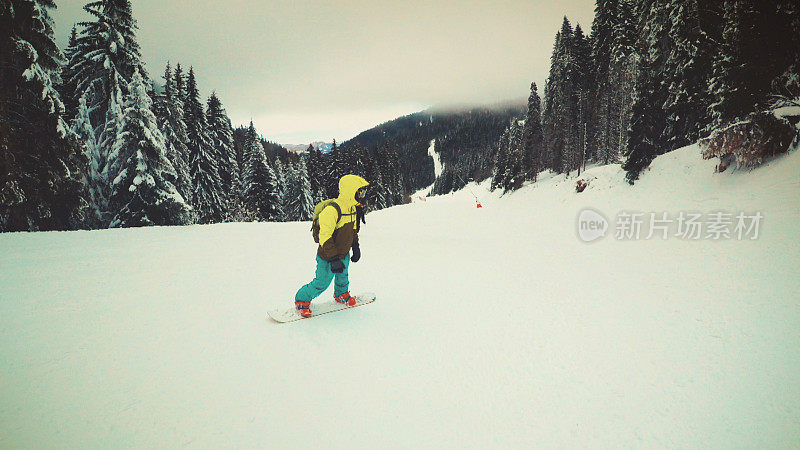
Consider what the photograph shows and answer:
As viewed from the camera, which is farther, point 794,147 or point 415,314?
point 794,147

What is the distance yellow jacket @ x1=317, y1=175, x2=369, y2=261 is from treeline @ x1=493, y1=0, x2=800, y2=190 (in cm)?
1371

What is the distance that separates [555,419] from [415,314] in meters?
2.36

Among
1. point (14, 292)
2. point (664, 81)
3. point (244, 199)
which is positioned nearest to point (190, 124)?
point (244, 199)

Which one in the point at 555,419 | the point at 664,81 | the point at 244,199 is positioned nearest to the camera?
the point at 555,419

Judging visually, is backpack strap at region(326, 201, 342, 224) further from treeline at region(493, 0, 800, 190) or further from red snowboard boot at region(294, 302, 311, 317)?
treeline at region(493, 0, 800, 190)

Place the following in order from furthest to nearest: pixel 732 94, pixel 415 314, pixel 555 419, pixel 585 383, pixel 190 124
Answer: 1. pixel 190 124
2. pixel 732 94
3. pixel 415 314
4. pixel 585 383
5. pixel 555 419

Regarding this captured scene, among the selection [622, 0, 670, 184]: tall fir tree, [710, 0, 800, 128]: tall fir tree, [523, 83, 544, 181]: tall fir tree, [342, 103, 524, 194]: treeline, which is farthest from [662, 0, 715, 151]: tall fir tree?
[342, 103, 524, 194]: treeline

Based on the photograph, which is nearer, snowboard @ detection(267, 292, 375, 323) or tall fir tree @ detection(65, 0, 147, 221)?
snowboard @ detection(267, 292, 375, 323)

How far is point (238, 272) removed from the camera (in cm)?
665

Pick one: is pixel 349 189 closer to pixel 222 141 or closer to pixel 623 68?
pixel 623 68

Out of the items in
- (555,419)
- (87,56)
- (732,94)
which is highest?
(87,56)

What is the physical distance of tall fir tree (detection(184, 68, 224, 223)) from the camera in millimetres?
26672

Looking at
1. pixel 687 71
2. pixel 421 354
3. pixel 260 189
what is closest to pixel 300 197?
pixel 260 189

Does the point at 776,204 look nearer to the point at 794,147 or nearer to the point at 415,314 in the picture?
the point at 794,147
